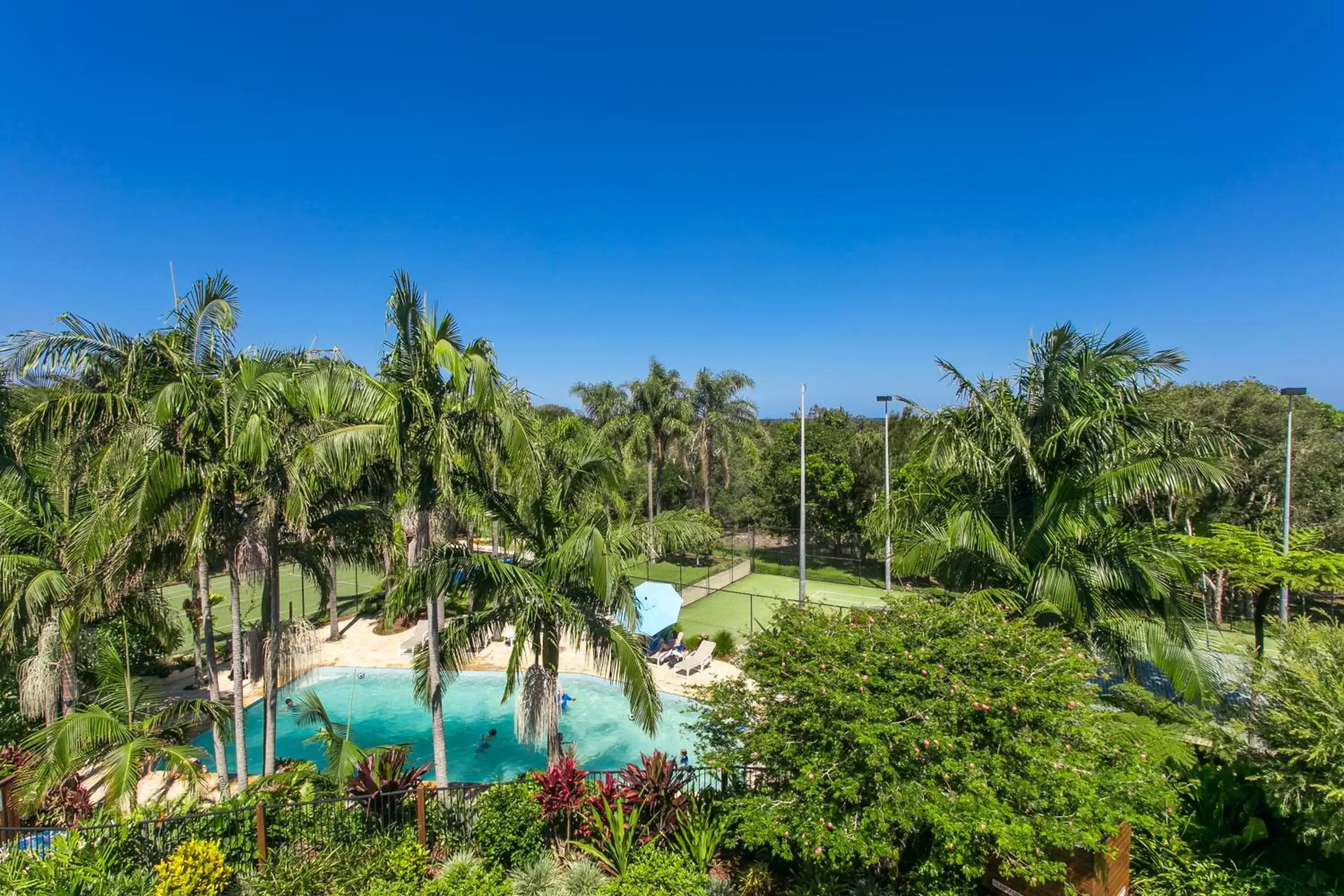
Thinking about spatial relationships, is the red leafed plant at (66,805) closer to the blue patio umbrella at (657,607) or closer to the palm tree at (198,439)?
the palm tree at (198,439)

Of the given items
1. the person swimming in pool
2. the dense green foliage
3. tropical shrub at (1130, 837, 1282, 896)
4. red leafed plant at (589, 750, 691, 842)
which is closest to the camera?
tropical shrub at (1130, 837, 1282, 896)

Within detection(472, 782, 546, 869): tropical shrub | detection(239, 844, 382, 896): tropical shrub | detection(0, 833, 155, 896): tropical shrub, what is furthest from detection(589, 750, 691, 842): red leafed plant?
detection(0, 833, 155, 896): tropical shrub

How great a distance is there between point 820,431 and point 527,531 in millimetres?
22115

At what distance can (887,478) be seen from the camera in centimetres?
2050

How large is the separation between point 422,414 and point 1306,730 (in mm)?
9133

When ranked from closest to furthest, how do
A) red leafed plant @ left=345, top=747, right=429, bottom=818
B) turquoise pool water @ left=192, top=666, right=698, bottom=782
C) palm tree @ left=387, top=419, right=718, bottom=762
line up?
1. red leafed plant @ left=345, top=747, right=429, bottom=818
2. palm tree @ left=387, top=419, right=718, bottom=762
3. turquoise pool water @ left=192, top=666, right=698, bottom=782

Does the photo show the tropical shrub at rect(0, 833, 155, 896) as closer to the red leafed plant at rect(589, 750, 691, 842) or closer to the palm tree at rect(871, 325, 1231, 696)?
the red leafed plant at rect(589, 750, 691, 842)

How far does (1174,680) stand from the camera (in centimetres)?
715

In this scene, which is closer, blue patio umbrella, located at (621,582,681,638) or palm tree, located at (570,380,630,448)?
blue patio umbrella, located at (621,582,681,638)

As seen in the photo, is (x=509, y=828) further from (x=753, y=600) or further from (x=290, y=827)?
(x=753, y=600)

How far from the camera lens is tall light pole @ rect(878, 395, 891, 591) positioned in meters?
8.83

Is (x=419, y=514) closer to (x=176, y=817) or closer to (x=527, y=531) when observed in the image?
(x=527, y=531)

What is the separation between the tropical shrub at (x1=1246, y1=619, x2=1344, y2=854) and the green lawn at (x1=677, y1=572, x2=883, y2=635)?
11.8 m

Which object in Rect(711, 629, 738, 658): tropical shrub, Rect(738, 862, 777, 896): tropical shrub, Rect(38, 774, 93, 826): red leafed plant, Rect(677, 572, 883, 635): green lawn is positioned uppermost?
Rect(738, 862, 777, 896): tropical shrub
